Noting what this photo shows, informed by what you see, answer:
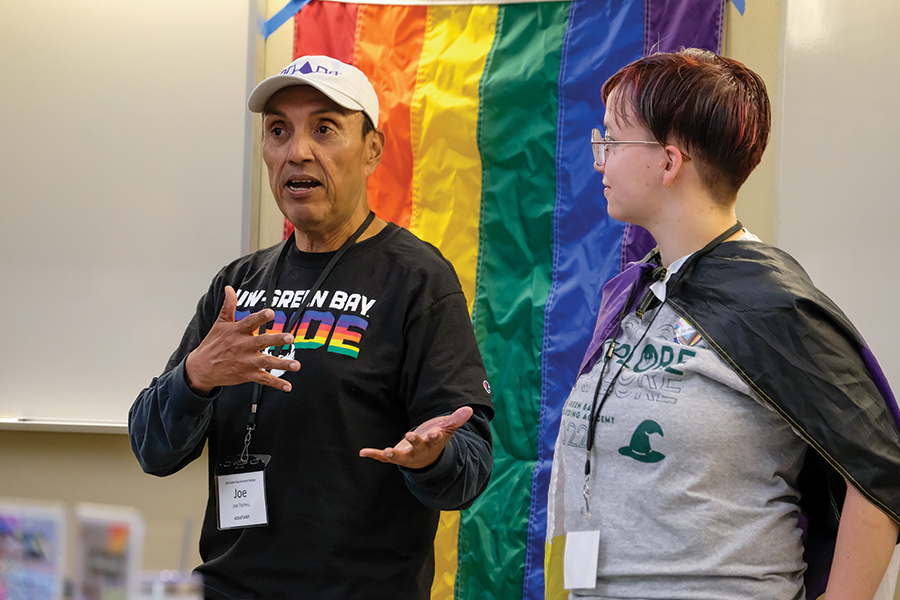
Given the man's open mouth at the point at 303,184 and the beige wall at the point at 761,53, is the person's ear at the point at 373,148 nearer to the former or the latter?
the man's open mouth at the point at 303,184

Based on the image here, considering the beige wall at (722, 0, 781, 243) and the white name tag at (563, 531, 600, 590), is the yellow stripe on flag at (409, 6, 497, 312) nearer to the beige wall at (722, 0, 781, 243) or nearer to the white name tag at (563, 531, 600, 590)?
the beige wall at (722, 0, 781, 243)

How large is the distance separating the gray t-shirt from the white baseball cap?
2.42 ft

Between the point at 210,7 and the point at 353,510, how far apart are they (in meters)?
2.05

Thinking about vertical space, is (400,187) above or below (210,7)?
below

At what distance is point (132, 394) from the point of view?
2586mm

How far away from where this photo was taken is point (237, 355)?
116 centimetres

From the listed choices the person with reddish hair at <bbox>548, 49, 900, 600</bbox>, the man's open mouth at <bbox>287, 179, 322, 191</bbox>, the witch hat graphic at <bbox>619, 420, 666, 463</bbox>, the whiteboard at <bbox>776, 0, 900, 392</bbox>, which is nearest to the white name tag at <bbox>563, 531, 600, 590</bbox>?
the person with reddish hair at <bbox>548, 49, 900, 600</bbox>

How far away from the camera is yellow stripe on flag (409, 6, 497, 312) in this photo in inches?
97.3

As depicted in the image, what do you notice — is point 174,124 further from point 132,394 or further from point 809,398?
point 809,398

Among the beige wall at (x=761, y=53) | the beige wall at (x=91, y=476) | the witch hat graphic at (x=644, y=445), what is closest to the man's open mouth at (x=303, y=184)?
the witch hat graphic at (x=644, y=445)

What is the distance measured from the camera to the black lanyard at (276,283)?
1348 millimetres

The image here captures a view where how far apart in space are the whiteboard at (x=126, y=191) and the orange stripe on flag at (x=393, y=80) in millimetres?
425

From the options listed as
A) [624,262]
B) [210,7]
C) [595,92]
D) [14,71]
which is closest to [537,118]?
[595,92]

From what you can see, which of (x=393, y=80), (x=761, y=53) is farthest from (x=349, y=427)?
(x=761, y=53)
